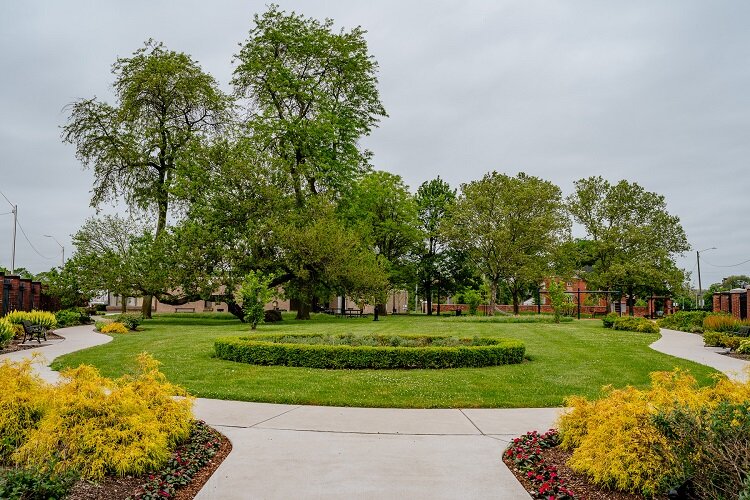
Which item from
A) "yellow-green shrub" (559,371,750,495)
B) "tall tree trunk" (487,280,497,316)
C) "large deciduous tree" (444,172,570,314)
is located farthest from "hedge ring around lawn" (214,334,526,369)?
"large deciduous tree" (444,172,570,314)

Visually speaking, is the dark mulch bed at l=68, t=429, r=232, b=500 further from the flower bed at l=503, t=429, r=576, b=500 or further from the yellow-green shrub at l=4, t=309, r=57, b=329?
the yellow-green shrub at l=4, t=309, r=57, b=329

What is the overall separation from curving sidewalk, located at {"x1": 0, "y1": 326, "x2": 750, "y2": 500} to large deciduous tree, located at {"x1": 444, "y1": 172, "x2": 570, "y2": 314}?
3736 centimetres

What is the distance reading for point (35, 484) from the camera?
4539mm

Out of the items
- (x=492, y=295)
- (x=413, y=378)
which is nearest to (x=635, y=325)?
(x=492, y=295)

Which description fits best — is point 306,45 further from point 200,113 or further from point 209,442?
point 209,442

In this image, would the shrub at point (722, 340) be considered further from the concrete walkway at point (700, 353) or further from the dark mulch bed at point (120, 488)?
the dark mulch bed at point (120, 488)

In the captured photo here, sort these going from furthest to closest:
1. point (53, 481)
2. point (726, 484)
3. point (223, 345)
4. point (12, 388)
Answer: point (223, 345)
point (12, 388)
point (53, 481)
point (726, 484)

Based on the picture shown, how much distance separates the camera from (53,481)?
4656 mm

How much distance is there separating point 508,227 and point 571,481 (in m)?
41.9

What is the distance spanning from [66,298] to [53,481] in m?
31.3

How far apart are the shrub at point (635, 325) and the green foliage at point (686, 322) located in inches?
67.6

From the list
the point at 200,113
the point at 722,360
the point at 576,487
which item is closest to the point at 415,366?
the point at 576,487

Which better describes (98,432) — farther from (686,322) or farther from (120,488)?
(686,322)

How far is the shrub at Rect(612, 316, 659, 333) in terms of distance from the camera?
25953mm
